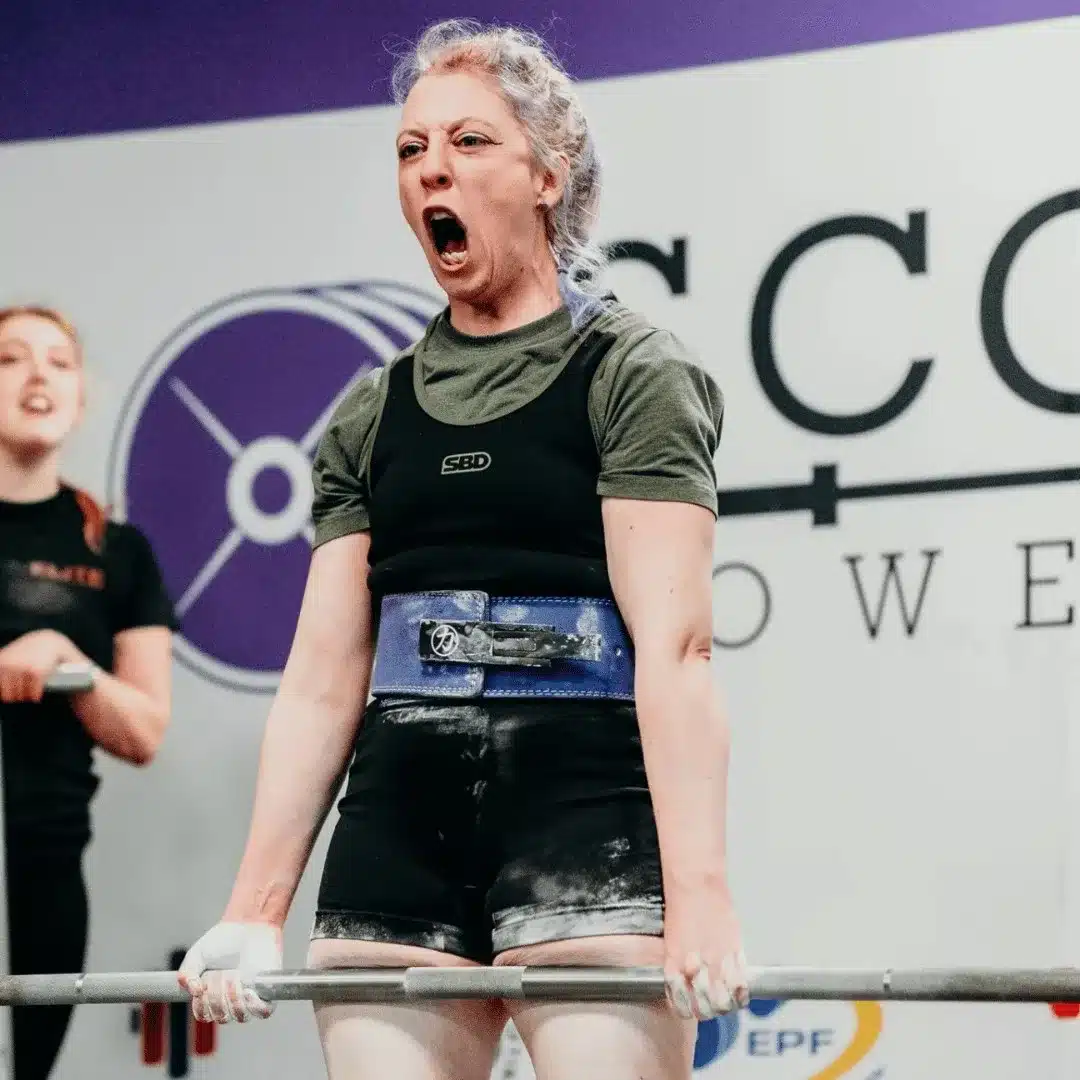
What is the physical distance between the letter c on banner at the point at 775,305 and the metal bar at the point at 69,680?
4.54 feet

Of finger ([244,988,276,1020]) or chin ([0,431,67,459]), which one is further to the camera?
chin ([0,431,67,459])

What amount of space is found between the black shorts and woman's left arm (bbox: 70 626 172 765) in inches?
75.0

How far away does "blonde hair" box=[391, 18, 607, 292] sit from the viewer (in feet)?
6.91

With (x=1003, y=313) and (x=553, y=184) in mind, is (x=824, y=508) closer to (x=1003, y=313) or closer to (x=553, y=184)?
(x=1003, y=313)

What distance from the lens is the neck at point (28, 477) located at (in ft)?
12.8

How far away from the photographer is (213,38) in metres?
3.92

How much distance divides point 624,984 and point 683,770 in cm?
21

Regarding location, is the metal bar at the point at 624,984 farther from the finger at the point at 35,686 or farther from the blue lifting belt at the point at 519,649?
the finger at the point at 35,686

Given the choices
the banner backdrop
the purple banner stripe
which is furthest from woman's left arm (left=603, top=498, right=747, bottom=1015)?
the purple banner stripe

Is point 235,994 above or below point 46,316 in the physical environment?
below

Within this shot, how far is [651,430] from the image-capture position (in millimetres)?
1950

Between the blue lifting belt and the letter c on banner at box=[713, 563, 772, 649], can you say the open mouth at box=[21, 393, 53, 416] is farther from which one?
the blue lifting belt

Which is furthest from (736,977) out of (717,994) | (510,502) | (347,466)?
(347,466)

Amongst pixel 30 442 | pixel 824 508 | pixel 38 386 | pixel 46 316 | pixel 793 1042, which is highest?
pixel 46 316
